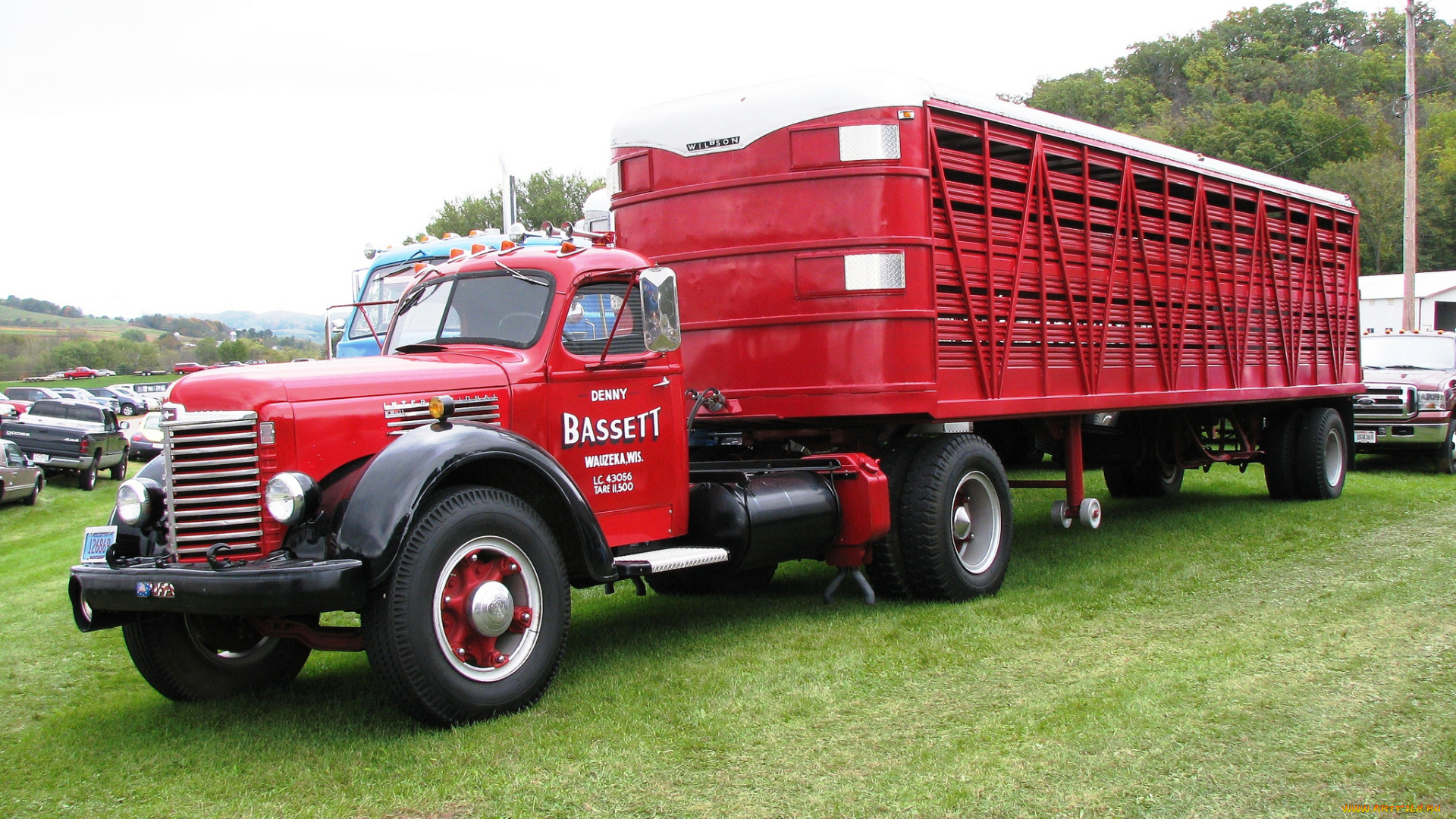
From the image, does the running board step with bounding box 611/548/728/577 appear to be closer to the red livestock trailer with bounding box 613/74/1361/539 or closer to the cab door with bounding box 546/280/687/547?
the cab door with bounding box 546/280/687/547

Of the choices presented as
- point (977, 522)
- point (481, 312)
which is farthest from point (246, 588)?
point (977, 522)

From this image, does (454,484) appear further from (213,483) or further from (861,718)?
(861,718)

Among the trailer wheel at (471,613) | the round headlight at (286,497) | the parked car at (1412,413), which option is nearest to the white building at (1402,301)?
the parked car at (1412,413)

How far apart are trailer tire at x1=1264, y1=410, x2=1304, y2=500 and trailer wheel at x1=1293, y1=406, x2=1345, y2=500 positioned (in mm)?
45

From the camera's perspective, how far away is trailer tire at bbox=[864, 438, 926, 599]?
25.2ft

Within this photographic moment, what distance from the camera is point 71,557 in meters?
13.3

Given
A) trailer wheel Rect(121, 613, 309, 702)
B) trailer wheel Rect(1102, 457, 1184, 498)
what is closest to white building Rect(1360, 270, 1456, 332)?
trailer wheel Rect(1102, 457, 1184, 498)

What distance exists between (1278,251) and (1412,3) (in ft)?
60.6

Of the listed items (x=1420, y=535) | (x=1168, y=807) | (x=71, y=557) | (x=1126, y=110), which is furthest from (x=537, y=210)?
(x=1168, y=807)

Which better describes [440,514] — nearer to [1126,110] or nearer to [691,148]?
[691,148]

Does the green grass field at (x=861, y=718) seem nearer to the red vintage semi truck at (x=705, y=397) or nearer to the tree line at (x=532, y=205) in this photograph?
the red vintage semi truck at (x=705, y=397)

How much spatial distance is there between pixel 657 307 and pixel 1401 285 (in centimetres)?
4238

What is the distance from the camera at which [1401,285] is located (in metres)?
41.4

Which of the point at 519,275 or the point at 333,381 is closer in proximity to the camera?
the point at 333,381
